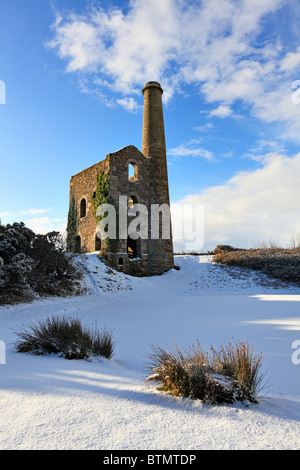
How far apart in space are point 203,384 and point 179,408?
286mm

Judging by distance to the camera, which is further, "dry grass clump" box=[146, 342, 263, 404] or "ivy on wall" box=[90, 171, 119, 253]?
"ivy on wall" box=[90, 171, 119, 253]

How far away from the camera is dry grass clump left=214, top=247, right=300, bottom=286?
1584cm

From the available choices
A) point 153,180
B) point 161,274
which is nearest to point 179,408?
point 161,274

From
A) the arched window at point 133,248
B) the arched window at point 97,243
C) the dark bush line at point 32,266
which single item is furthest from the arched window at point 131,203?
the dark bush line at point 32,266

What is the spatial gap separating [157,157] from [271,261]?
9.76 m

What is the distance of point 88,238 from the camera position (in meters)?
18.8

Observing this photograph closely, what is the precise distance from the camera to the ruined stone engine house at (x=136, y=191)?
17.1 meters

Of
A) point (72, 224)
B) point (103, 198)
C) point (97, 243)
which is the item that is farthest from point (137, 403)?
point (72, 224)

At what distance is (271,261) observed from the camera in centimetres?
1755

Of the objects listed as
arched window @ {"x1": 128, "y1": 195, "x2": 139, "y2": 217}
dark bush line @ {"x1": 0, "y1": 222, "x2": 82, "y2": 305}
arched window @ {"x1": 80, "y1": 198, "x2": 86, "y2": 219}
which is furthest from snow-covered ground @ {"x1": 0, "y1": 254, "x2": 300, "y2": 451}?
arched window @ {"x1": 80, "y1": 198, "x2": 86, "y2": 219}

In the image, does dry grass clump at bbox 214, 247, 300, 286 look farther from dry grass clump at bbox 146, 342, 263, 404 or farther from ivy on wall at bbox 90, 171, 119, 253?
dry grass clump at bbox 146, 342, 263, 404

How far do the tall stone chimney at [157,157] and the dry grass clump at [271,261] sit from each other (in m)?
3.70

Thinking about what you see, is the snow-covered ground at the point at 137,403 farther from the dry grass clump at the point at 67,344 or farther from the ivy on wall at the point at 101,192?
the ivy on wall at the point at 101,192

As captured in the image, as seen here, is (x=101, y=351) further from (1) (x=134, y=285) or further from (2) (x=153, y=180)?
(2) (x=153, y=180)
